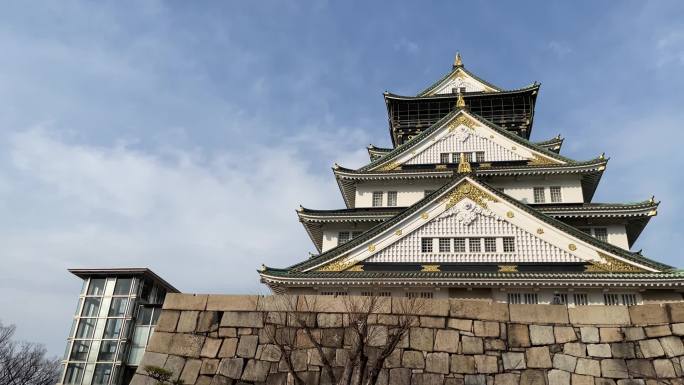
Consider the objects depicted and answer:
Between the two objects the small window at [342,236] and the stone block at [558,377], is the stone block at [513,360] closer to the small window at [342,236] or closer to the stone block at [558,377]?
the stone block at [558,377]

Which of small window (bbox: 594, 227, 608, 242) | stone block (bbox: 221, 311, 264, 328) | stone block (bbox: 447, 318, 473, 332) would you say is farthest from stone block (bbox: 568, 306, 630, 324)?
small window (bbox: 594, 227, 608, 242)

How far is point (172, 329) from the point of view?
12.3 m

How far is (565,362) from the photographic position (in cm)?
1067

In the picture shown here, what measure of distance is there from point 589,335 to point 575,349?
472mm

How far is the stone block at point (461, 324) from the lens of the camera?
11.4 m

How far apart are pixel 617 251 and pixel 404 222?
8753mm

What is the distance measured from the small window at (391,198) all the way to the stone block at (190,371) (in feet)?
54.6

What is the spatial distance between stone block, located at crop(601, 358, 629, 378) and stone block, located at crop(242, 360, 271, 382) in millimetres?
7742

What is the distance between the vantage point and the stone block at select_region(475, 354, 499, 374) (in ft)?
35.7

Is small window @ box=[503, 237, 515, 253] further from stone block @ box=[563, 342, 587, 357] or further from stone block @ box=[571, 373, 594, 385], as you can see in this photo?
stone block @ box=[571, 373, 594, 385]

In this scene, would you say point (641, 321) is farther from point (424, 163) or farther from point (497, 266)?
point (424, 163)

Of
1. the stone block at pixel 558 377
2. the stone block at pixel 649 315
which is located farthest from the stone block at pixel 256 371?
the stone block at pixel 649 315

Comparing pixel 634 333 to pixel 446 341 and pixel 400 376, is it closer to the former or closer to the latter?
pixel 446 341

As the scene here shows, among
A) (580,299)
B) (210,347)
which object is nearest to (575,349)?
(210,347)
